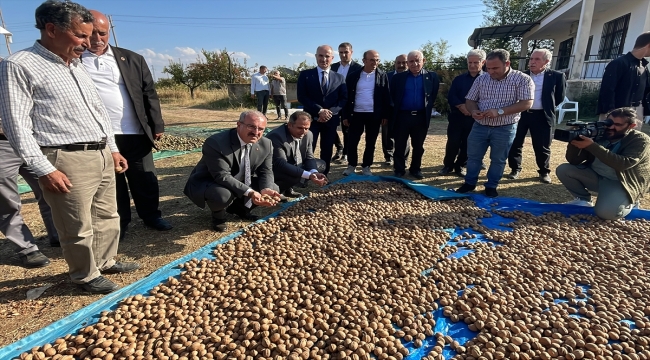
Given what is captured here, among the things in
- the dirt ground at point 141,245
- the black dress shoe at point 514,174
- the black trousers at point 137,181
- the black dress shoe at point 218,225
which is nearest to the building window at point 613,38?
the dirt ground at point 141,245

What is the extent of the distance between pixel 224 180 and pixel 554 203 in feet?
11.1

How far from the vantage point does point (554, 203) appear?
3762 millimetres

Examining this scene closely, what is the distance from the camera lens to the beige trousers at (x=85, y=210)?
1973mm

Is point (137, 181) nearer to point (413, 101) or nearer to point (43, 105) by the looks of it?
point (43, 105)

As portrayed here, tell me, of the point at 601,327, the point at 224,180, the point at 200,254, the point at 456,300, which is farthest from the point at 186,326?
the point at 601,327

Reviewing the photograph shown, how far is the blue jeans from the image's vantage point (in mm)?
3840

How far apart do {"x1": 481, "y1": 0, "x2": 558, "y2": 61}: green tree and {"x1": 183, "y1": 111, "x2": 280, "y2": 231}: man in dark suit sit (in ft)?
77.6

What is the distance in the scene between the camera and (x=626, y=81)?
394 centimetres

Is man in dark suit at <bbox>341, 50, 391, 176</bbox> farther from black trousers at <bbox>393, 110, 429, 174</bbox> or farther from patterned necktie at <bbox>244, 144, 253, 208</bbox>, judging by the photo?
patterned necktie at <bbox>244, 144, 253, 208</bbox>

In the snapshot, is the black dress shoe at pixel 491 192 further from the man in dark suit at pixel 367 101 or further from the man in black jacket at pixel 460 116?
the man in dark suit at pixel 367 101

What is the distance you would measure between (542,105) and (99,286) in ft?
16.0

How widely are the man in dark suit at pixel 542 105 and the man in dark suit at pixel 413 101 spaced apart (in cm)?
117

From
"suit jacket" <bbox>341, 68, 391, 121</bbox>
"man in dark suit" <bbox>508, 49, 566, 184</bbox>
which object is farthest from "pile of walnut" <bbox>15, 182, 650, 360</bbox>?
"suit jacket" <bbox>341, 68, 391, 121</bbox>

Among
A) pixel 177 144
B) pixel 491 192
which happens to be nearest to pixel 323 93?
pixel 491 192
